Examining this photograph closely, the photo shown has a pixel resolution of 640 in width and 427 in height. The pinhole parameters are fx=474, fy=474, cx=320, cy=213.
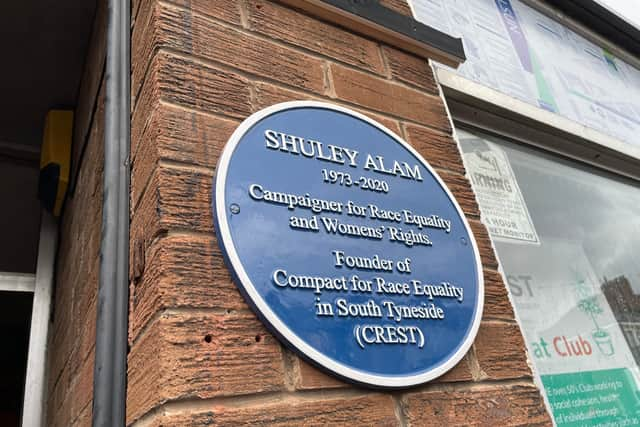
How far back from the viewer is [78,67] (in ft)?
6.14

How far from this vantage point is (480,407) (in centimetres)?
97

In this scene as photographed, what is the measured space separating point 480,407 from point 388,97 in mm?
781

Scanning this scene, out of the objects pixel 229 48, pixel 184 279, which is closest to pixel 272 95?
pixel 229 48

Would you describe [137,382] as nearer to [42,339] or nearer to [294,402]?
[294,402]

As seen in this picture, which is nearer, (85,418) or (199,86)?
(199,86)

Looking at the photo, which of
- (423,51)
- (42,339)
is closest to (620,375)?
(423,51)

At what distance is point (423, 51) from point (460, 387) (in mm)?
976

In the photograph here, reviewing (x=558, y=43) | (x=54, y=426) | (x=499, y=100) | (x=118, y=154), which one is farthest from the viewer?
(x=558, y=43)

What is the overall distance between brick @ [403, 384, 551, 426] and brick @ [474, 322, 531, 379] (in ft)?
0.11

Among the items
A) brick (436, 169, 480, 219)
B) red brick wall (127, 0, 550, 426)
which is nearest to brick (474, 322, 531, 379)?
red brick wall (127, 0, 550, 426)

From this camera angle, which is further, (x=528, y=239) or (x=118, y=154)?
(x=528, y=239)

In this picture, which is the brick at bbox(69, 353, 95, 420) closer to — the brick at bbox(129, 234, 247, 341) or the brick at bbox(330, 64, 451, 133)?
the brick at bbox(129, 234, 247, 341)

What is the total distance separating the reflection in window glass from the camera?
63.4 inches

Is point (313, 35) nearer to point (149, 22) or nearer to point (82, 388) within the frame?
point (149, 22)
